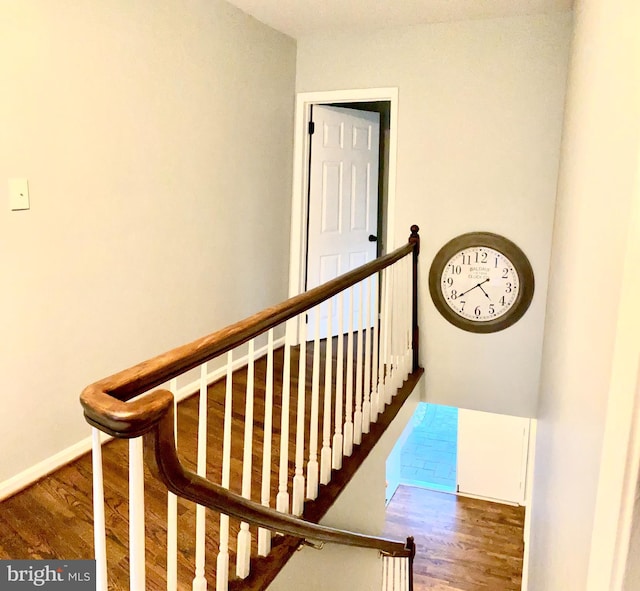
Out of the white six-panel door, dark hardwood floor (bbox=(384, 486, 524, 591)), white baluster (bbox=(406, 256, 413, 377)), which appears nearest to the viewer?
white baluster (bbox=(406, 256, 413, 377))

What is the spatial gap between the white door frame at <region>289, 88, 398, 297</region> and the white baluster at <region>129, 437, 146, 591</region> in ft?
10.3

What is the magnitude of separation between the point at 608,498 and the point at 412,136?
338 centimetres

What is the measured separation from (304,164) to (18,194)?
233cm

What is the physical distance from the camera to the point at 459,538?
18.8ft

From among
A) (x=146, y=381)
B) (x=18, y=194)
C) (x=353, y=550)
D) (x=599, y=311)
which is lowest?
(x=353, y=550)

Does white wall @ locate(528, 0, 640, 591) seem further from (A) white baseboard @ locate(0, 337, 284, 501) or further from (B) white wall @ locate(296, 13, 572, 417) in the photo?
(A) white baseboard @ locate(0, 337, 284, 501)

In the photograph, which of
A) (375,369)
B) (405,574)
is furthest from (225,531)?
(405,574)

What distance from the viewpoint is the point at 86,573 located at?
1.75m

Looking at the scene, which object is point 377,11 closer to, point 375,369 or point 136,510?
point 375,369

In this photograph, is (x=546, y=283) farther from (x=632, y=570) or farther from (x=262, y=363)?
(x=632, y=570)

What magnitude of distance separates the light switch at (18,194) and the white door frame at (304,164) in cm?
225

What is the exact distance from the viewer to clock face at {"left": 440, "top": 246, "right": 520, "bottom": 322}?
3.78 meters

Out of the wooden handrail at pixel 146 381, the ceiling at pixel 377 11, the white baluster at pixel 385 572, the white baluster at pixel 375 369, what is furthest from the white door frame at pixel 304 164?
the wooden handrail at pixel 146 381

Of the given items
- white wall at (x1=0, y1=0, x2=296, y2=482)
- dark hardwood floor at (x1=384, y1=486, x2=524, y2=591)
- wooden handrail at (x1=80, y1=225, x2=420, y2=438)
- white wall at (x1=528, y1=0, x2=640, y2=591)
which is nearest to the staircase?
wooden handrail at (x1=80, y1=225, x2=420, y2=438)
